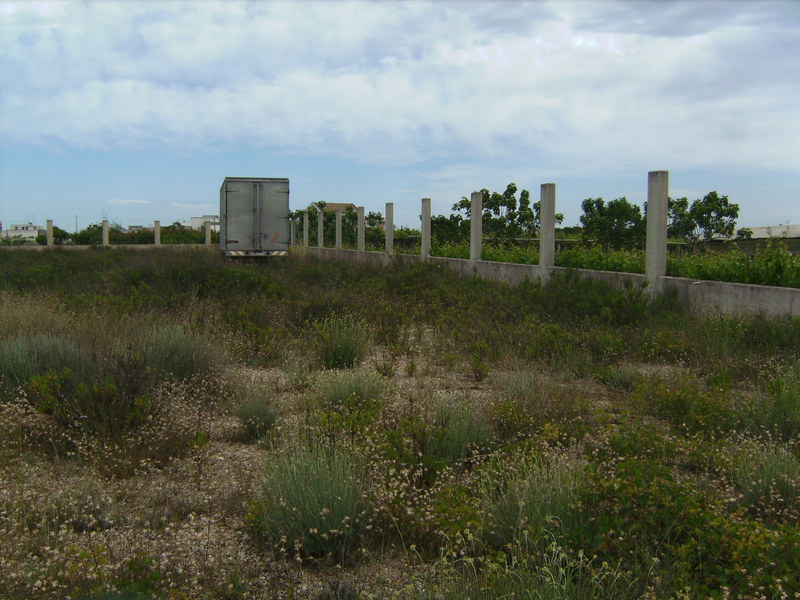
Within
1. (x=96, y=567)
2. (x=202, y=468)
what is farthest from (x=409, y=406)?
(x=96, y=567)

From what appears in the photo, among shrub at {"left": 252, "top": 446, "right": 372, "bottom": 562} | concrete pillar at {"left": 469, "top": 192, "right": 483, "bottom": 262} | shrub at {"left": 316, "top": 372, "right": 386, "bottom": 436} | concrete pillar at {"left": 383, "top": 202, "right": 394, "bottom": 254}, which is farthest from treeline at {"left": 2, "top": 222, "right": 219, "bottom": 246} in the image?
shrub at {"left": 252, "top": 446, "right": 372, "bottom": 562}

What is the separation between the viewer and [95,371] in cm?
607

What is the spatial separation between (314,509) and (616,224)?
18.3 m

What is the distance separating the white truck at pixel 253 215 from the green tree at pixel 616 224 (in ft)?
33.1

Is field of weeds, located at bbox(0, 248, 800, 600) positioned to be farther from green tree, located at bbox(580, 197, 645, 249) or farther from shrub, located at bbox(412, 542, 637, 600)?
green tree, located at bbox(580, 197, 645, 249)

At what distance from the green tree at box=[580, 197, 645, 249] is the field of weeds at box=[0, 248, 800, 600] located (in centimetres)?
→ 1158

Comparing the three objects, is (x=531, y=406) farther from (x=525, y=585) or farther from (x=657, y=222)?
(x=657, y=222)

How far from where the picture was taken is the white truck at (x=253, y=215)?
2364 cm

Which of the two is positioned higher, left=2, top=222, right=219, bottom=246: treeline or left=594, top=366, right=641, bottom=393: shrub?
left=2, top=222, right=219, bottom=246: treeline

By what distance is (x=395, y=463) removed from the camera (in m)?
4.40

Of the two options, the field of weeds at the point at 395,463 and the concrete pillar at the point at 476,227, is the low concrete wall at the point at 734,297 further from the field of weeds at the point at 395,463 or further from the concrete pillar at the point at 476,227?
the concrete pillar at the point at 476,227

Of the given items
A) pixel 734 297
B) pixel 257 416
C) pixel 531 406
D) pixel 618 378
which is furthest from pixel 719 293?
pixel 257 416

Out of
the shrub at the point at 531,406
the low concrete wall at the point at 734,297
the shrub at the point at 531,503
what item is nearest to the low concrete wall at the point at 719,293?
Answer: the low concrete wall at the point at 734,297

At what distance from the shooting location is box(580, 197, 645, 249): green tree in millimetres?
20297
